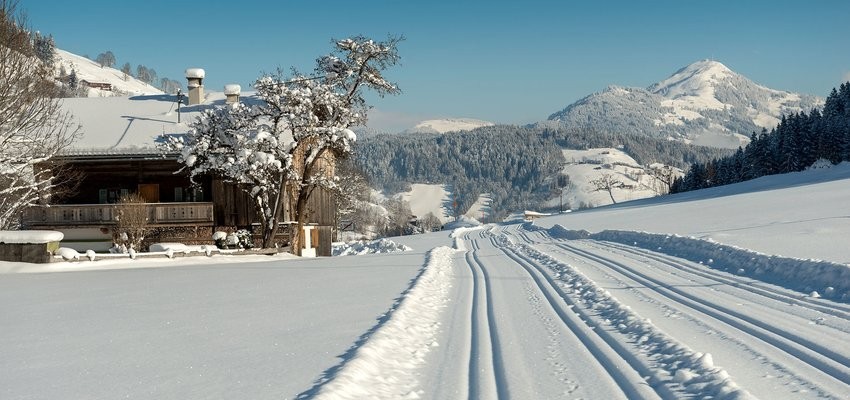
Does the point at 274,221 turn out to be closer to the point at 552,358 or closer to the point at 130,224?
the point at 130,224

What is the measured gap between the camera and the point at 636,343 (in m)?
8.33

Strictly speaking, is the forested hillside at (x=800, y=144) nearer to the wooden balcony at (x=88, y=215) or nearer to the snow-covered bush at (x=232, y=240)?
the snow-covered bush at (x=232, y=240)

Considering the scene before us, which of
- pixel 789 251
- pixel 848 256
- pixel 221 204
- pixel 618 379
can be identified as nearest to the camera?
pixel 618 379

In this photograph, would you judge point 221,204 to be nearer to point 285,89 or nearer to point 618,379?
point 285,89

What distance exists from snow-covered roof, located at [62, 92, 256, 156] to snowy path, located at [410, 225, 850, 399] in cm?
2397

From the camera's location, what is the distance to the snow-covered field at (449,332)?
6438 millimetres

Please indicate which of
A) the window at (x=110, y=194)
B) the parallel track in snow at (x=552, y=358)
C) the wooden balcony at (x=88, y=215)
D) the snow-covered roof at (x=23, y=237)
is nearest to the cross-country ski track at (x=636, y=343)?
the parallel track in snow at (x=552, y=358)

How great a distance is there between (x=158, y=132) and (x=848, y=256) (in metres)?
30.5

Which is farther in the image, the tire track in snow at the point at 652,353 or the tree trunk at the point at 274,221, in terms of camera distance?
the tree trunk at the point at 274,221

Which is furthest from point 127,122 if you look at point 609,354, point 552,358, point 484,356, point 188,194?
point 609,354

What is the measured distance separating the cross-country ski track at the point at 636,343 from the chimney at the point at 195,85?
30051mm

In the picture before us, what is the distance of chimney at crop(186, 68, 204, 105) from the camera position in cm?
3981

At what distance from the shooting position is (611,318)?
10102 millimetres

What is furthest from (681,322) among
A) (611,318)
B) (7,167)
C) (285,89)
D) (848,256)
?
(285,89)
